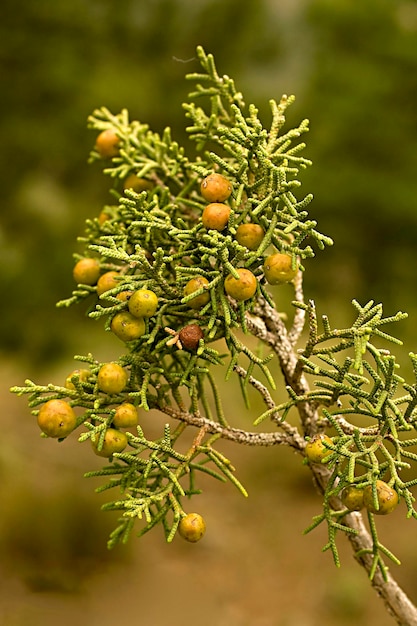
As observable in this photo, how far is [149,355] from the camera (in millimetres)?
996

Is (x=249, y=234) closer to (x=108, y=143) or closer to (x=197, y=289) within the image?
(x=197, y=289)

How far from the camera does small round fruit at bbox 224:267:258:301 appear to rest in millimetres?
872

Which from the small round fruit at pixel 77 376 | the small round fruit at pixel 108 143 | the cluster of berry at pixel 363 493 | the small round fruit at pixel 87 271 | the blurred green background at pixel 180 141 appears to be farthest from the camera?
the blurred green background at pixel 180 141

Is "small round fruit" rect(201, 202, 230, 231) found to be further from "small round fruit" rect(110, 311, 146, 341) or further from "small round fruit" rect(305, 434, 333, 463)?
"small round fruit" rect(305, 434, 333, 463)

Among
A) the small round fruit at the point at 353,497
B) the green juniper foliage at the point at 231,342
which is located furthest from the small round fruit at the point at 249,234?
the small round fruit at the point at 353,497

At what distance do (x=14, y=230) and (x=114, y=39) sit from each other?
1.10 meters

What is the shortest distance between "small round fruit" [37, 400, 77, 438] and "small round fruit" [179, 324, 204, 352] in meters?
0.18

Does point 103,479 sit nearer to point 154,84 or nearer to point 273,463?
point 273,463

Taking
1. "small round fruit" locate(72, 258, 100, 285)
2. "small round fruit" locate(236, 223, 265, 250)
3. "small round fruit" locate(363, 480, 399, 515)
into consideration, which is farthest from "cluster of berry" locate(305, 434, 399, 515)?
"small round fruit" locate(72, 258, 100, 285)

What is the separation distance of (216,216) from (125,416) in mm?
304

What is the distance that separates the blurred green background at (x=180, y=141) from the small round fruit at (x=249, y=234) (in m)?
2.19

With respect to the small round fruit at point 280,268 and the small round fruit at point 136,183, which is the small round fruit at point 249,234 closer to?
the small round fruit at point 280,268

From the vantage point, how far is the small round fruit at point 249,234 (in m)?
0.91

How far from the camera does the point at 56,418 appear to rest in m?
0.92
